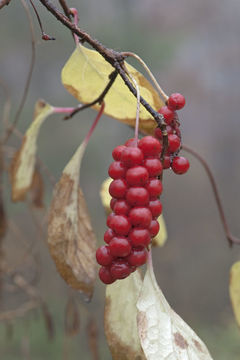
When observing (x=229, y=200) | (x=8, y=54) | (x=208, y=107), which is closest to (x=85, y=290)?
(x=8, y=54)

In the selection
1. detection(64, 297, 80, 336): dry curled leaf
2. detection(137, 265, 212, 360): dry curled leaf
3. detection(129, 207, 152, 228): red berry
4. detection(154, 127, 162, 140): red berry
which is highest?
detection(154, 127, 162, 140): red berry

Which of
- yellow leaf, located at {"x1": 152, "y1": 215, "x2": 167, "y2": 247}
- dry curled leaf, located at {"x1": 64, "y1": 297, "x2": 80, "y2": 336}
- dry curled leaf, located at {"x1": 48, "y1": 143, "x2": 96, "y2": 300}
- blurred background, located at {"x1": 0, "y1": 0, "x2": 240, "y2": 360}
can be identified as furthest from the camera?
blurred background, located at {"x1": 0, "y1": 0, "x2": 240, "y2": 360}

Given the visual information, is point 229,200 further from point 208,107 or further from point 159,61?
point 159,61

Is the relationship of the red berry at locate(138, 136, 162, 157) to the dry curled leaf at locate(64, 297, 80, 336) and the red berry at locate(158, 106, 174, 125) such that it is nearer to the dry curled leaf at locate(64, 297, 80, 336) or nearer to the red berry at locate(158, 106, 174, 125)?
the red berry at locate(158, 106, 174, 125)

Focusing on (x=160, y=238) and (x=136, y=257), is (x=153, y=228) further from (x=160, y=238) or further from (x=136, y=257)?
(x=160, y=238)

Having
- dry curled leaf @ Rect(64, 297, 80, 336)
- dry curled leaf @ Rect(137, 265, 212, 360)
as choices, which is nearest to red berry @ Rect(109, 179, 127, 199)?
dry curled leaf @ Rect(137, 265, 212, 360)

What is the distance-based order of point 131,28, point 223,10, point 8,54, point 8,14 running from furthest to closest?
point 223,10, point 131,28, point 8,54, point 8,14

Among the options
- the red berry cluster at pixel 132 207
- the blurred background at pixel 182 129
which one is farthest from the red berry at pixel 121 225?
the blurred background at pixel 182 129

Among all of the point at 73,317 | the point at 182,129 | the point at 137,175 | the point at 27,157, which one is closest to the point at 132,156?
the point at 137,175
